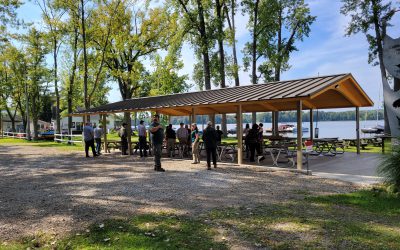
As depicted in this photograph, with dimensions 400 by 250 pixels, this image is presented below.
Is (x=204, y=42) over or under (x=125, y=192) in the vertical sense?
over

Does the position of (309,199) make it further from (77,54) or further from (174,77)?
(77,54)

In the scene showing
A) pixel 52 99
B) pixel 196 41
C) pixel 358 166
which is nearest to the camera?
pixel 358 166

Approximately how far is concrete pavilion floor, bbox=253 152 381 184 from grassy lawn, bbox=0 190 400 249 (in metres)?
2.95

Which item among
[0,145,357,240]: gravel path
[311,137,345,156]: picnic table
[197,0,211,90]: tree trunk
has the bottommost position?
[0,145,357,240]: gravel path

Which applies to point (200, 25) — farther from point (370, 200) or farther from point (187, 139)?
point (370, 200)

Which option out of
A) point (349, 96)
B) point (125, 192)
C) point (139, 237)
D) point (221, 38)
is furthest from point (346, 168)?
point (221, 38)

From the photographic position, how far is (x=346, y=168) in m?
11.6

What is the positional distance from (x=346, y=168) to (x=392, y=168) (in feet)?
13.9

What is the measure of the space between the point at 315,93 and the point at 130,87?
2559 centimetres

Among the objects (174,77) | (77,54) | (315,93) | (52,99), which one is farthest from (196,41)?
(52,99)

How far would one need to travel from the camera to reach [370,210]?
6.34m

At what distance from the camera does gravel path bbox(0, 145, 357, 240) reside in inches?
237

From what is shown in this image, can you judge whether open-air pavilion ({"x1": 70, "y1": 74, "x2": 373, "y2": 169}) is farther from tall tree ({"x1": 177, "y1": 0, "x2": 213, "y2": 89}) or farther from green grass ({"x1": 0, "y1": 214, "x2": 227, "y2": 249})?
tall tree ({"x1": 177, "y1": 0, "x2": 213, "y2": 89})

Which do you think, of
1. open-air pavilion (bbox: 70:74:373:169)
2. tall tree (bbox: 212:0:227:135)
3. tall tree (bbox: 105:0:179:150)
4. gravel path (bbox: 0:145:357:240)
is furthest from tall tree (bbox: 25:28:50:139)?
gravel path (bbox: 0:145:357:240)
